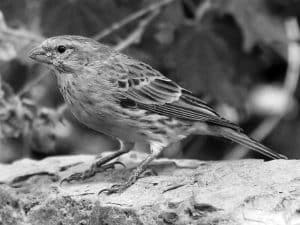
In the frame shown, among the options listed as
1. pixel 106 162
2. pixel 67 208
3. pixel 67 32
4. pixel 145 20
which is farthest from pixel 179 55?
pixel 67 208

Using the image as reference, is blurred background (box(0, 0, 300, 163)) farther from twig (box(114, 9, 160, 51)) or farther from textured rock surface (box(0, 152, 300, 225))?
textured rock surface (box(0, 152, 300, 225))

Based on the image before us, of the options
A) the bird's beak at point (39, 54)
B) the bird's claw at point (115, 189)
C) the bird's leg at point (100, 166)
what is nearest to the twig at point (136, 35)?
the bird's leg at point (100, 166)

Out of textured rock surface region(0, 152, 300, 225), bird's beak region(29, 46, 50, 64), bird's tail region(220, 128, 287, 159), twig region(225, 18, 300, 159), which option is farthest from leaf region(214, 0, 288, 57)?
bird's beak region(29, 46, 50, 64)

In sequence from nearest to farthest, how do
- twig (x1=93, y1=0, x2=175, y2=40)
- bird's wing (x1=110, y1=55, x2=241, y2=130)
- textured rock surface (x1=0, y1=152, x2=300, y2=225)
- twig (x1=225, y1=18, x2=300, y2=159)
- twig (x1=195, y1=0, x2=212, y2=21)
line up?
1. textured rock surface (x1=0, y1=152, x2=300, y2=225)
2. bird's wing (x1=110, y1=55, x2=241, y2=130)
3. twig (x1=93, y1=0, x2=175, y2=40)
4. twig (x1=195, y1=0, x2=212, y2=21)
5. twig (x1=225, y1=18, x2=300, y2=159)

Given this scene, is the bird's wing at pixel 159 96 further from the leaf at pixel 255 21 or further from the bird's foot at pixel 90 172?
the leaf at pixel 255 21

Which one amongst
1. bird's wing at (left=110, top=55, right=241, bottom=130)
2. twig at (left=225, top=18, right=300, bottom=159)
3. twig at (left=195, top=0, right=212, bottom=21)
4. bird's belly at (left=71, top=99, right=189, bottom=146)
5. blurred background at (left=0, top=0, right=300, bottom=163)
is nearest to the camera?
bird's belly at (left=71, top=99, right=189, bottom=146)

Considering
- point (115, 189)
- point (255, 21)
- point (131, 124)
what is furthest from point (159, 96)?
point (255, 21)
